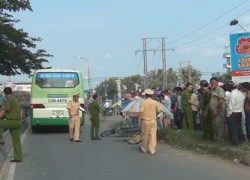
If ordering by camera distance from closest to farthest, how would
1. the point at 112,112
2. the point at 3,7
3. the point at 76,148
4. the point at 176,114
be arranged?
the point at 76,148 → the point at 176,114 → the point at 3,7 → the point at 112,112

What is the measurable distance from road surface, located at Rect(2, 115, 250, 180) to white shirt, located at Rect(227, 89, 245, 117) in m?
1.37

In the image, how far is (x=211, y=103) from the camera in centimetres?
1205

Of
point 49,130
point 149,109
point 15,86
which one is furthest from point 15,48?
point 15,86

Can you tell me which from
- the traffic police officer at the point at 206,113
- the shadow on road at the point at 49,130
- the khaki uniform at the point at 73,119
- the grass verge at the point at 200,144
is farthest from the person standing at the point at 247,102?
the shadow on road at the point at 49,130

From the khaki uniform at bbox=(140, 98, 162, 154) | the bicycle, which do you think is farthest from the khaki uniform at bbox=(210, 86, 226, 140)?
the bicycle

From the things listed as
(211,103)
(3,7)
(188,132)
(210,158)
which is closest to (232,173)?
(210,158)

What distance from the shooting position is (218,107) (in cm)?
1175

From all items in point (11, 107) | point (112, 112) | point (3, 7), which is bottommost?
point (112, 112)

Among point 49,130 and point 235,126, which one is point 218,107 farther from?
point 49,130

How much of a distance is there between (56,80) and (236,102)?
11143mm

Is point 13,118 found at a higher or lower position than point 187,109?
higher

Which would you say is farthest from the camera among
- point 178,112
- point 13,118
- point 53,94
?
point 53,94

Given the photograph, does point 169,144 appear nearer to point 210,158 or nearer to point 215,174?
point 210,158

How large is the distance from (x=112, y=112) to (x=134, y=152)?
2837 cm
